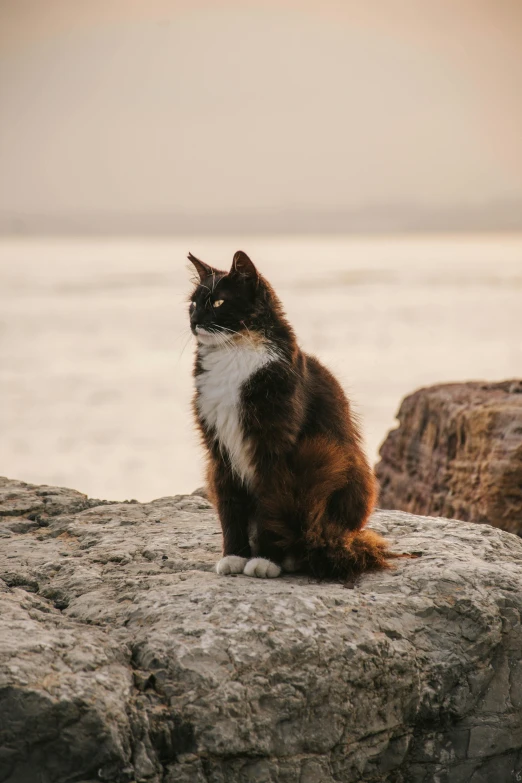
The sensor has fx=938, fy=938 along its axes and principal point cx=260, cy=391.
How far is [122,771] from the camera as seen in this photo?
296cm

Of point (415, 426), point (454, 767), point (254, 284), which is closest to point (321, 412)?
point (254, 284)

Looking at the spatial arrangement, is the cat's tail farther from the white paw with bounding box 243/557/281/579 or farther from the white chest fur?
the white chest fur

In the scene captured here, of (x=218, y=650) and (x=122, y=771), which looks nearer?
(x=122, y=771)

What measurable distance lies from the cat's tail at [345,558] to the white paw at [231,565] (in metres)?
0.28

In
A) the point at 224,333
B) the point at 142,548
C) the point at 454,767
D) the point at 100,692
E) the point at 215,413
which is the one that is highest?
the point at 224,333

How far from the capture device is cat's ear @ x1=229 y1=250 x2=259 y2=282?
154 inches

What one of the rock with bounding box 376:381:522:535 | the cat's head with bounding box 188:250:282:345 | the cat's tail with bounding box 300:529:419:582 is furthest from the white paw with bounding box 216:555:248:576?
the rock with bounding box 376:381:522:535

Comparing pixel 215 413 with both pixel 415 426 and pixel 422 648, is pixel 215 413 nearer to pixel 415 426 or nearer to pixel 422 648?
pixel 422 648

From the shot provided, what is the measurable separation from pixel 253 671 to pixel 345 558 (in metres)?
0.76

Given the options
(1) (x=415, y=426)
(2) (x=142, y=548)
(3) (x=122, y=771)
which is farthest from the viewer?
(1) (x=415, y=426)

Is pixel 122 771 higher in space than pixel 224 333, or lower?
lower

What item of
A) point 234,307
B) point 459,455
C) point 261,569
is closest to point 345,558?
point 261,569

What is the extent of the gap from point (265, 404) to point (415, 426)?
12.7 ft

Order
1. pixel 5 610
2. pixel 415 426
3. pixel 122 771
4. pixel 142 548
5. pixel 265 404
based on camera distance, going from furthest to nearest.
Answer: pixel 415 426, pixel 142 548, pixel 265 404, pixel 5 610, pixel 122 771
